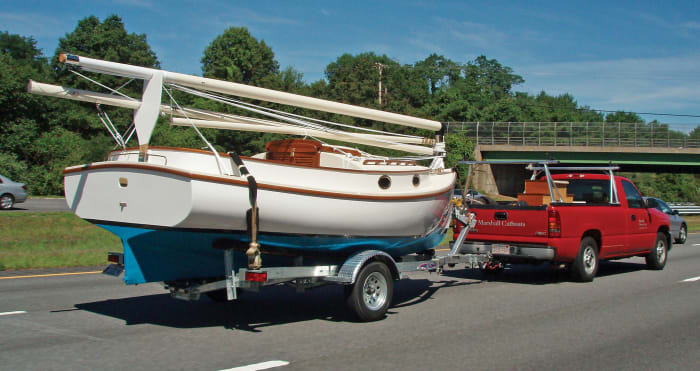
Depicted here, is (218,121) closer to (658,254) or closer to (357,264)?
(357,264)

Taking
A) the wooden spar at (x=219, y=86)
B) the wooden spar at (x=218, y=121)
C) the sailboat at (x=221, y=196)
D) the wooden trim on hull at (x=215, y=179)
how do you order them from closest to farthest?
the wooden trim on hull at (x=215, y=179)
the sailboat at (x=221, y=196)
the wooden spar at (x=219, y=86)
the wooden spar at (x=218, y=121)

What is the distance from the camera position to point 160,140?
150ft

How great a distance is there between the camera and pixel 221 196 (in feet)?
21.2

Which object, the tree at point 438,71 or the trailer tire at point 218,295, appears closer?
the trailer tire at point 218,295

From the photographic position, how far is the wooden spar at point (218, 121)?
743 centimetres

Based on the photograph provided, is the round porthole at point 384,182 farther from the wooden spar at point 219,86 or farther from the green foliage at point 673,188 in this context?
the green foliage at point 673,188

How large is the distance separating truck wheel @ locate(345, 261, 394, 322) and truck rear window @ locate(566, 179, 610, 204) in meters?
6.52

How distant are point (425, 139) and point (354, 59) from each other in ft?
323

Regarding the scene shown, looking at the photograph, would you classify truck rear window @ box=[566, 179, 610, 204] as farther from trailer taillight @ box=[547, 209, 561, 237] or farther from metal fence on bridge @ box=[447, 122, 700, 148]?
metal fence on bridge @ box=[447, 122, 700, 148]

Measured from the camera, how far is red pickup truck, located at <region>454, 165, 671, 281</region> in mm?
11109

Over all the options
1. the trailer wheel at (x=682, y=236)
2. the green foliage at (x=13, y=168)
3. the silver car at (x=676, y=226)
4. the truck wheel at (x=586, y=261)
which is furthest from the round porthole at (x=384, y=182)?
the green foliage at (x=13, y=168)

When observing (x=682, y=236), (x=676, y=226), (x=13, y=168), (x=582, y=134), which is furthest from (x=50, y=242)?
(x=582, y=134)

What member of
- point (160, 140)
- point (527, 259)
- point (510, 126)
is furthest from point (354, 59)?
point (527, 259)

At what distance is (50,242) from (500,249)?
12.0m
